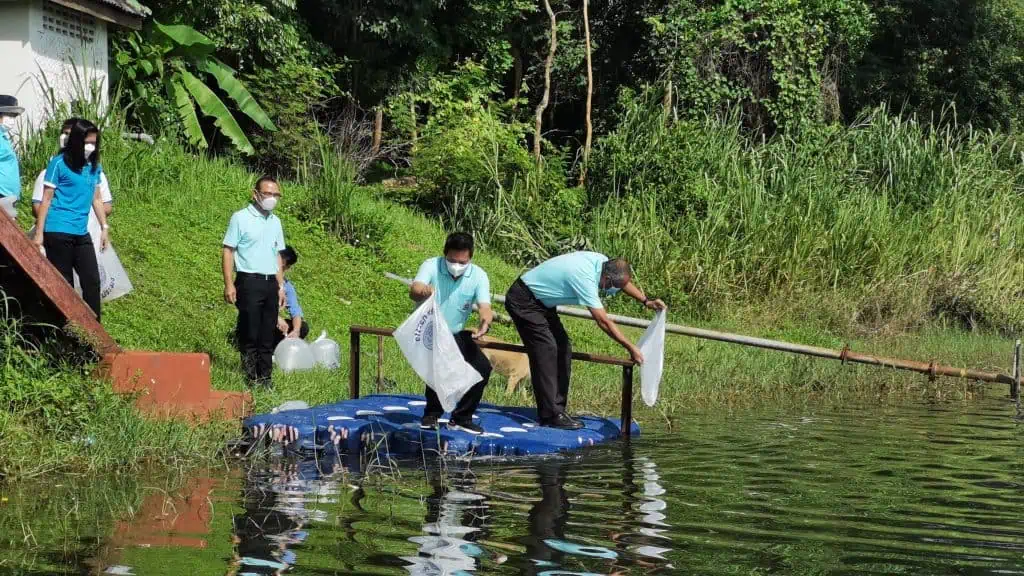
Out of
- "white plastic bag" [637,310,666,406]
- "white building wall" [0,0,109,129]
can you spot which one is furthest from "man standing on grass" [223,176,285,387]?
"white building wall" [0,0,109,129]

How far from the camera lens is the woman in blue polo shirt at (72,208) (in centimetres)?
1052

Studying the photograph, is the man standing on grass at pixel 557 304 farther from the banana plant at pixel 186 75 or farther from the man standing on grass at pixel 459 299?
the banana plant at pixel 186 75

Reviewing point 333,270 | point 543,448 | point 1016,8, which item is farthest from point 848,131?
point 543,448

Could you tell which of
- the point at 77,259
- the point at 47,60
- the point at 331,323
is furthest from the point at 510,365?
the point at 47,60

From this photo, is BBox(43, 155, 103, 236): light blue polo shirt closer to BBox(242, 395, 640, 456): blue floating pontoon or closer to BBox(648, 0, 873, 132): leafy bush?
BBox(242, 395, 640, 456): blue floating pontoon

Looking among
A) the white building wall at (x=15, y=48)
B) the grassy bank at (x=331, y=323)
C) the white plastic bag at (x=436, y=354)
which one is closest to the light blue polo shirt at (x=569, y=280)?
the white plastic bag at (x=436, y=354)

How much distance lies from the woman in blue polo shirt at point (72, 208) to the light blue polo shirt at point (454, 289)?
9.27ft

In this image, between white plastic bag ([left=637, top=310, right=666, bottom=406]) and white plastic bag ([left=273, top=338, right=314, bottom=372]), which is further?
white plastic bag ([left=273, top=338, right=314, bottom=372])

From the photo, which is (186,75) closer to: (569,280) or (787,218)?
(787,218)

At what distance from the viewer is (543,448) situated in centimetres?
1032

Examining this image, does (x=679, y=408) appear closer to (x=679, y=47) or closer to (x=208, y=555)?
(x=208, y=555)

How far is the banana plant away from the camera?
21.3 meters

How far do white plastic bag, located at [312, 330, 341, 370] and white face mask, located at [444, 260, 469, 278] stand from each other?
388 centimetres

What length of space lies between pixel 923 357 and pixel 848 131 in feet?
24.9
